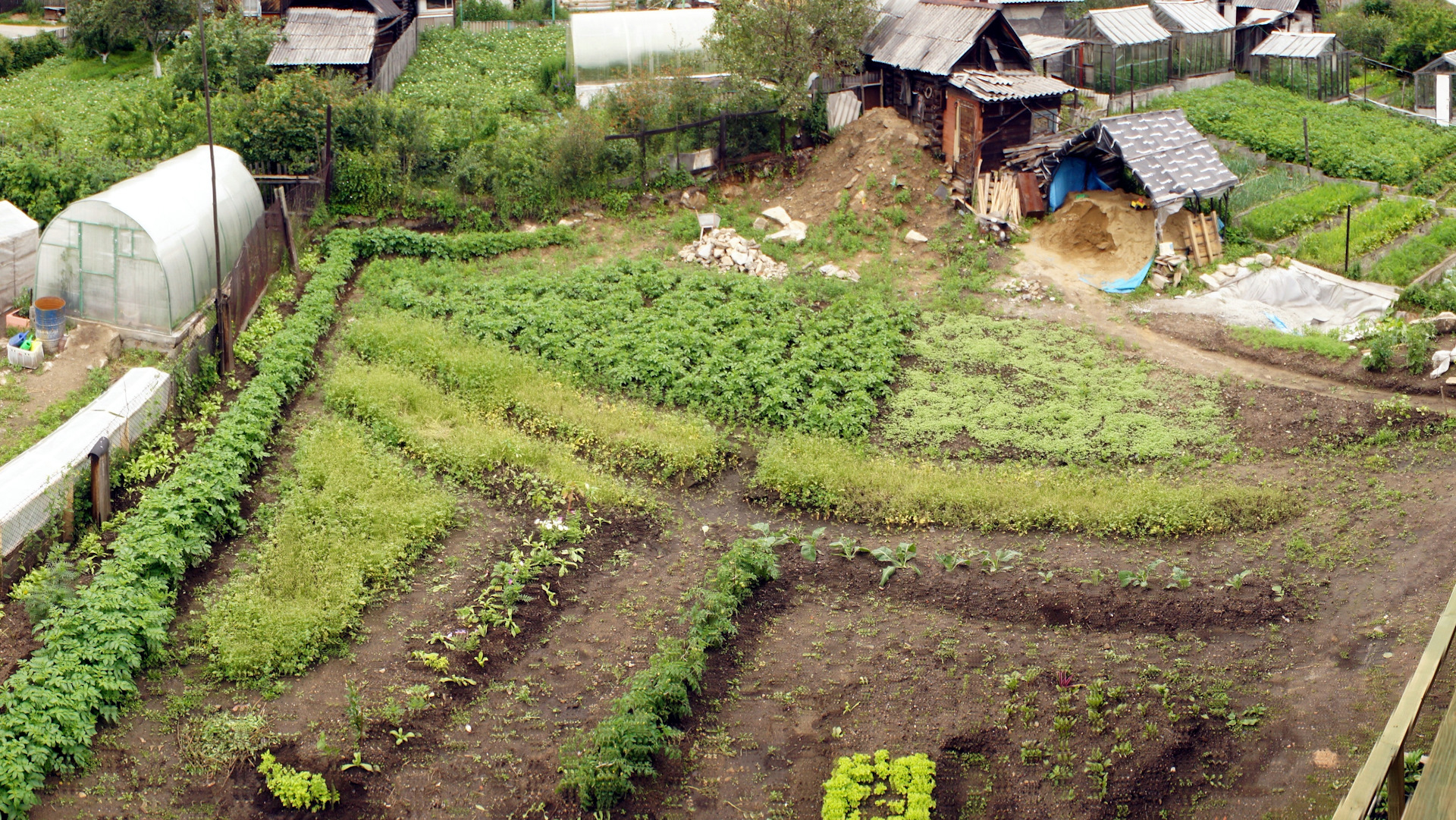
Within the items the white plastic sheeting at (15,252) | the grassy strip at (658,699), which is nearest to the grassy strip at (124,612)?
the grassy strip at (658,699)

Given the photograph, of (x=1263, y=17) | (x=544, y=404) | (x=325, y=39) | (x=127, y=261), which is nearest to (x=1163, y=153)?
(x=544, y=404)

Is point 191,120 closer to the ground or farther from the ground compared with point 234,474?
farther from the ground

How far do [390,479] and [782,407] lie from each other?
5.74m

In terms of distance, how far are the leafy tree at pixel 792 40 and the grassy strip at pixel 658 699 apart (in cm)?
1578

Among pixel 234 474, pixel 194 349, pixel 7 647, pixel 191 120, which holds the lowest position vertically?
pixel 7 647

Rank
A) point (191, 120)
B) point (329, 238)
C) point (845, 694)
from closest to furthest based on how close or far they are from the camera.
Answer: point (845, 694) < point (329, 238) < point (191, 120)

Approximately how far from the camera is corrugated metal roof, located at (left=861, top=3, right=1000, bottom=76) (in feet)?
82.6

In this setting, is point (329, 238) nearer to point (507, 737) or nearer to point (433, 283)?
point (433, 283)

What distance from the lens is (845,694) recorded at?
432 inches

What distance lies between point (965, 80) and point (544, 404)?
1332 centimetres

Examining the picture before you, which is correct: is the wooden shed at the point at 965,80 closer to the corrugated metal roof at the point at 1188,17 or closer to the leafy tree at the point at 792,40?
the leafy tree at the point at 792,40

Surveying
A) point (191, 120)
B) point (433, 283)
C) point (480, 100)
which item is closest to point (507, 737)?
point (433, 283)

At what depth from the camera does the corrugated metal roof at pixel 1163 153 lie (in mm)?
21906

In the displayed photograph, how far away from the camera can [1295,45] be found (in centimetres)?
3344
